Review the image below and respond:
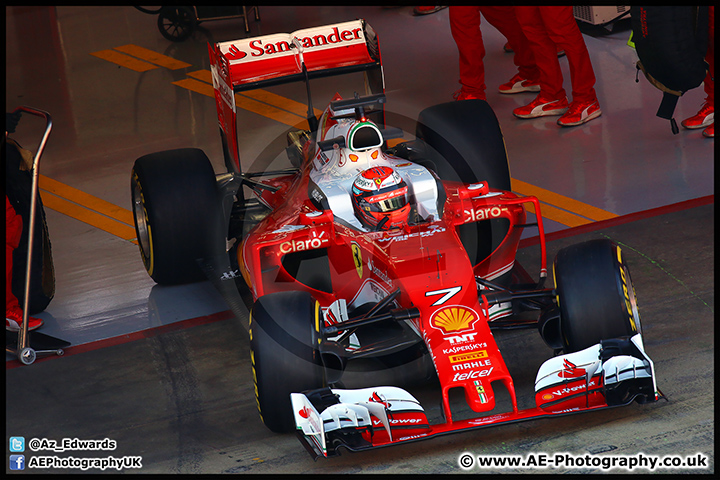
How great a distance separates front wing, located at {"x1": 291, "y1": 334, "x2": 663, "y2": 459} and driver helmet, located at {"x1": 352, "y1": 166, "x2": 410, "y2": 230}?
4.14 ft

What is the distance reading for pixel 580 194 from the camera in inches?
278

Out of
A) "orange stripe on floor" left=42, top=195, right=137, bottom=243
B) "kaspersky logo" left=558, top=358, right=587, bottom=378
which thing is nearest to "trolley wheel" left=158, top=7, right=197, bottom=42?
"orange stripe on floor" left=42, top=195, right=137, bottom=243

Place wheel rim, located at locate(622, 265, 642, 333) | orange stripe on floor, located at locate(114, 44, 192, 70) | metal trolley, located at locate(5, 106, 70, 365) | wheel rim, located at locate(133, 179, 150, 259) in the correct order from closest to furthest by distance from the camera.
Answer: wheel rim, located at locate(622, 265, 642, 333) → metal trolley, located at locate(5, 106, 70, 365) → wheel rim, located at locate(133, 179, 150, 259) → orange stripe on floor, located at locate(114, 44, 192, 70)

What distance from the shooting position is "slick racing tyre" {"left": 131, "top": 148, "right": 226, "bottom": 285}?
592 cm

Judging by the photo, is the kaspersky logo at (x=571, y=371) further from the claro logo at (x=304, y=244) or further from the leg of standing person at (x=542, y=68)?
the leg of standing person at (x=542, y=68)

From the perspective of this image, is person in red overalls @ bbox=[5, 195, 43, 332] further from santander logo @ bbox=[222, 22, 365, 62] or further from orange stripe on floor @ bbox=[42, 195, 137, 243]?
santander logo @ bbox=[222, 22, 365, 62]

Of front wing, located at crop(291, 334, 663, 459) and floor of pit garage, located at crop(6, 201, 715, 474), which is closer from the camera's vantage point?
front wing, located at crop(291, 334, 663, 459)

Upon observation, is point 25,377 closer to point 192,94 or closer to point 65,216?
point 65,216

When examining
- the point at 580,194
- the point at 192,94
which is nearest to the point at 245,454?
the point at 580,194

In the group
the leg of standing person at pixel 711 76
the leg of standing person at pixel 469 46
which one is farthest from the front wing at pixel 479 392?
the leg of standing person at pixel 469 46

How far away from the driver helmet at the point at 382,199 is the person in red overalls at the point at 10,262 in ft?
7.55

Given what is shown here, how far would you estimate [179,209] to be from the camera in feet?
19.5

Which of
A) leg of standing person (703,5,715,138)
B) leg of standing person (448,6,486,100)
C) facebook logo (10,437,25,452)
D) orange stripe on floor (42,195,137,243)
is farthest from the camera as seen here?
leg of standing person (448,6,486,100)

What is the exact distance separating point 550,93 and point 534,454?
5350mm
